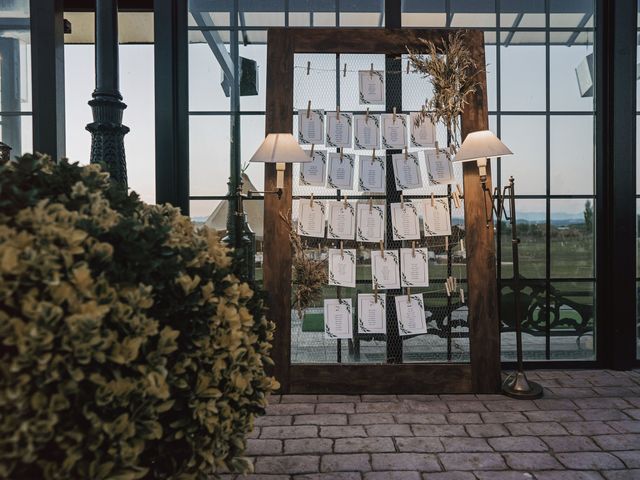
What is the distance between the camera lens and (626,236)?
3586 mm

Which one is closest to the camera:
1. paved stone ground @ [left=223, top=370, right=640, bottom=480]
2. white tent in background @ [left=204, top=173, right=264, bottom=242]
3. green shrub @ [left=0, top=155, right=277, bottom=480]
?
green shrub @ [left=0, top=155, right=277, bottom=480]

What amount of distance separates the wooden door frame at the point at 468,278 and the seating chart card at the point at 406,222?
35cm

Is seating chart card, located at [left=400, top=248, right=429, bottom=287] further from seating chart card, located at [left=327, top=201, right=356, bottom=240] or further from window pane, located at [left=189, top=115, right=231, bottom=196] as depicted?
window pane, located at [left=189, top=115, right=231, bottom=196]

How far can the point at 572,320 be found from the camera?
12.1ft

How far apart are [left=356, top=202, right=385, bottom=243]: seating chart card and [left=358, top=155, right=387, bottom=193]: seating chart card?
143 millimetres

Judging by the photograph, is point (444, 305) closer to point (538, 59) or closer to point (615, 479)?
point (615, 479)

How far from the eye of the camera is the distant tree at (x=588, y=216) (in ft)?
12.1

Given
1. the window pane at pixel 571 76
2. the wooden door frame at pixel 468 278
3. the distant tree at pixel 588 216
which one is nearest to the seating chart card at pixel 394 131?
the wooden door frame at pixel 468 278

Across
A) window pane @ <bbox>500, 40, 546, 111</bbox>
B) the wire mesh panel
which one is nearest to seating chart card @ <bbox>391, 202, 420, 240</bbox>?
the wire mesh panel

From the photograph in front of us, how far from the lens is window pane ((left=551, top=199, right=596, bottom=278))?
12.1 ft

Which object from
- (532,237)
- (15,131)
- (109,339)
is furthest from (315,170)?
(15,131)

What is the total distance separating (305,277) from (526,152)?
199 cm

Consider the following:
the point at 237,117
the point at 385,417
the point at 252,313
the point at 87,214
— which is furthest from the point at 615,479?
the point at 237,117

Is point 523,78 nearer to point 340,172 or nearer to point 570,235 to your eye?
point 570,235
